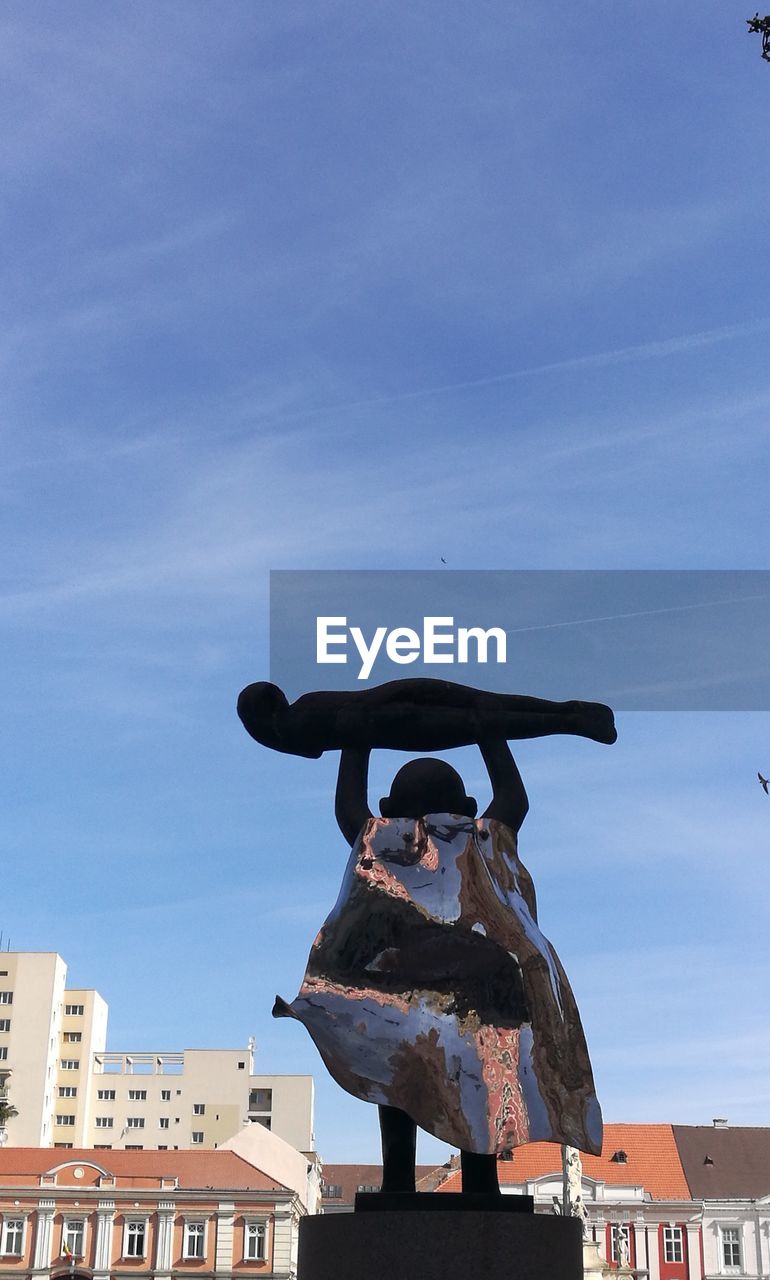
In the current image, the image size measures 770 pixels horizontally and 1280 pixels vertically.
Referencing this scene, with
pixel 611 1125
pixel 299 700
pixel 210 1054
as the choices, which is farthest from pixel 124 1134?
pixel 299 700

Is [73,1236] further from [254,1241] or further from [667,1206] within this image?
[667,1206]

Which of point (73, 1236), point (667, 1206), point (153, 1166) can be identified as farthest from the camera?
point (667, 1206)

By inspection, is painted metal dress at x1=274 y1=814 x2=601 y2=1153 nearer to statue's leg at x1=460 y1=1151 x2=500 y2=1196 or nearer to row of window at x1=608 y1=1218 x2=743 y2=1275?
statue's leg at x1=460 y1=1151 x2=500 y2=1196

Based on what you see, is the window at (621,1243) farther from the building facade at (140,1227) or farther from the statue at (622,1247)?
the building facade at (140,1227)

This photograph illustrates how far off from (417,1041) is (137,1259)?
1195 inches

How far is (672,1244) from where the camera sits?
40.0m

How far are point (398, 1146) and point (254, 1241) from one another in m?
29.5

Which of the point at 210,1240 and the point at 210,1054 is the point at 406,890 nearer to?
the point at 210,1240

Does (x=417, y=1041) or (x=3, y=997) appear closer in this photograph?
(x=417, y=1041)

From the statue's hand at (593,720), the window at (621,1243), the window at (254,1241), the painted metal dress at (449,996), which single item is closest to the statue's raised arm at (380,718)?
the statue's hand at (593,720)

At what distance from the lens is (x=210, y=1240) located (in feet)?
114

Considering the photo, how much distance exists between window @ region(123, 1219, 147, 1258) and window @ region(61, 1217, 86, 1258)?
1.00m

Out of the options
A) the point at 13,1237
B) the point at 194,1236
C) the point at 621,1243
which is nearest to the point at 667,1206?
the point at 621,1243

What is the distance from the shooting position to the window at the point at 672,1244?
39.8 metres
